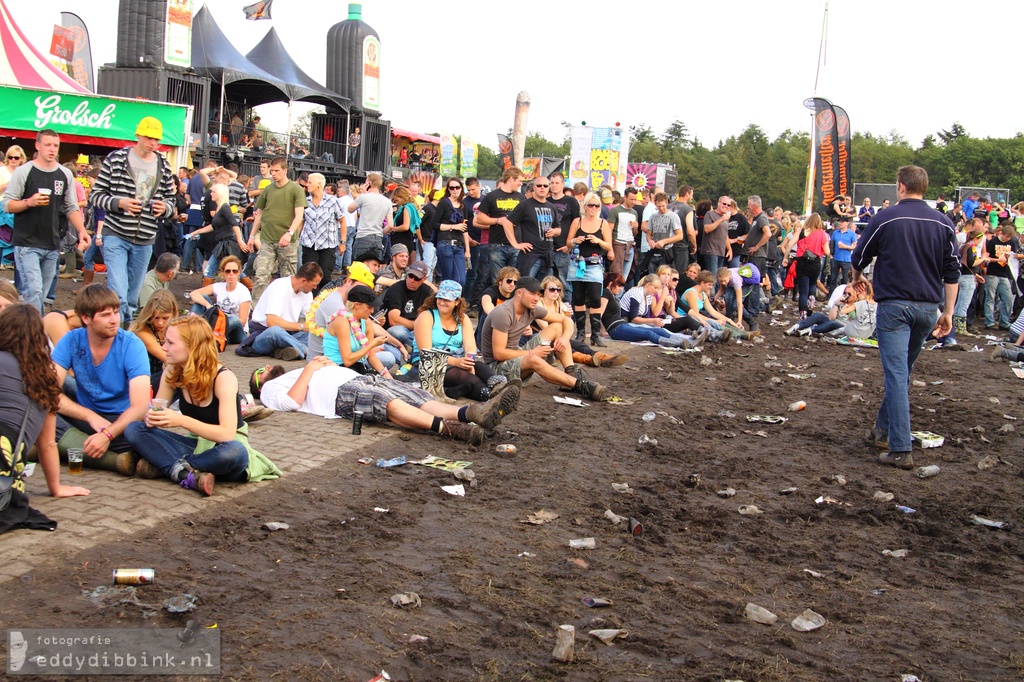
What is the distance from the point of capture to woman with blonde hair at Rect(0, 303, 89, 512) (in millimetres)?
4551

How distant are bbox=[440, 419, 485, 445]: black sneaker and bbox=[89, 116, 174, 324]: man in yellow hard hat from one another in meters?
3.83

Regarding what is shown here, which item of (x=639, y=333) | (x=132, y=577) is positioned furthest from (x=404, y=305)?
(x=132, y=577)

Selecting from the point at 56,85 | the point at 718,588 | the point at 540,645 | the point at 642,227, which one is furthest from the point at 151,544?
the point at 56,85

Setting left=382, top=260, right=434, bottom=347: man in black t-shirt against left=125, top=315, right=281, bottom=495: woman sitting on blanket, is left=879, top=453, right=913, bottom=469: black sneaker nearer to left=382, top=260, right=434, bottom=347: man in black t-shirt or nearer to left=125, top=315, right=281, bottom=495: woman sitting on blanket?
left=125, top=315, right=281, bottom=495: woman sitting on blanket

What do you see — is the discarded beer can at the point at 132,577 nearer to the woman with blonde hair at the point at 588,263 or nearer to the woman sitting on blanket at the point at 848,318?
the woman with blonde hair at the point at 588,263

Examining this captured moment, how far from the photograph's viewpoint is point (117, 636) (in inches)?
143

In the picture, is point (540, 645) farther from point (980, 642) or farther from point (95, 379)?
point (95, 379)

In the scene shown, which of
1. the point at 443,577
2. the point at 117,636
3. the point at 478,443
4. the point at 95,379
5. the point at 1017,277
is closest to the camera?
the point at 117,636

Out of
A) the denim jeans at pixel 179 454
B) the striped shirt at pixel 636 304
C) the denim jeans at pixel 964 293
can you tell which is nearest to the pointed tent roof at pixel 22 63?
the striped shirt at pixel 636 304

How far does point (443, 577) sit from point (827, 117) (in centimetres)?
2622

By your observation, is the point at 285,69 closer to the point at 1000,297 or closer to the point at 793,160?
the point at 1000,297

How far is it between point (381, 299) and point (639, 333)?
4128 millimetres

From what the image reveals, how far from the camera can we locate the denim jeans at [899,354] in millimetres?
7299

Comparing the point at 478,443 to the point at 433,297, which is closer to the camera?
the point at 478,443
